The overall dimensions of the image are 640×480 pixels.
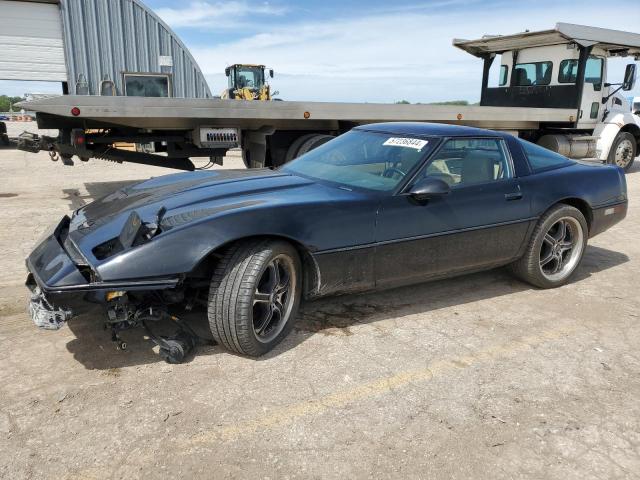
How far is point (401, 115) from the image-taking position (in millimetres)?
7902

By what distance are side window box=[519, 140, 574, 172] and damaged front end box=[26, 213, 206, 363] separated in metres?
2.94

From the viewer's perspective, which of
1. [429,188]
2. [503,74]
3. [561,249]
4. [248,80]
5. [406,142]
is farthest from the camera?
[248,80]

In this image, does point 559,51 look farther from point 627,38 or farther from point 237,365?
point 237,365

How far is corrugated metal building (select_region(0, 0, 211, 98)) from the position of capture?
48.6 feet

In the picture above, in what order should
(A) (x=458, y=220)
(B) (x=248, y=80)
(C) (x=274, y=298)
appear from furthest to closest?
(B) (x=248, y=80) → (A) (x=458, y=220) → (C) (x=274, y=298)

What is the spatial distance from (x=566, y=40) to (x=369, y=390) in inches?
379

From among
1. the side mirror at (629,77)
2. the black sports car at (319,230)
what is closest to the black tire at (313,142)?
the black sports car at (319,230)

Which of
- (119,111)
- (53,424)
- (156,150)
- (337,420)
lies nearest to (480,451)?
(337,420)

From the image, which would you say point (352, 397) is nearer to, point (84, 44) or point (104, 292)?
point (104, 292)

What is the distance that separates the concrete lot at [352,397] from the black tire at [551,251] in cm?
31

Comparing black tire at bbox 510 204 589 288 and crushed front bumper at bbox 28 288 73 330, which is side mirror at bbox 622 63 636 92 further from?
crushed front bumper at bbox 28 288 73 330

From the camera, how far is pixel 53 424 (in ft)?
7.88

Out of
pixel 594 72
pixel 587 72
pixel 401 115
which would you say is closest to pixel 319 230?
pixel 401 115

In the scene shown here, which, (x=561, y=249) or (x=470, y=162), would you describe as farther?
(x=561, y=249)
